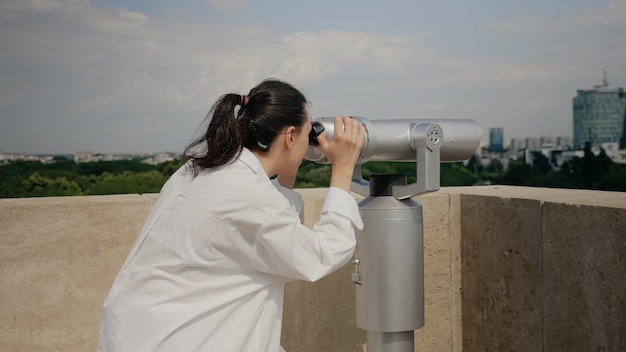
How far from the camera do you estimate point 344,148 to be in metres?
1.99

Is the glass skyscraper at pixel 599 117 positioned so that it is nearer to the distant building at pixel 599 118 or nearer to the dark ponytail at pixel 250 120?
the distant building at pixel 599 118

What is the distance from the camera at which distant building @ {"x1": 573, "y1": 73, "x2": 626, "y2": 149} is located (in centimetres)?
2760

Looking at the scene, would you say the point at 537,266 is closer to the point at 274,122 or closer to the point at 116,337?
the point at 274,122

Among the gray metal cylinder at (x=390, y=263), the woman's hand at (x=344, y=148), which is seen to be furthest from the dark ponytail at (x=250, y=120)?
the gray metal cylinder at (x=390, y=263)

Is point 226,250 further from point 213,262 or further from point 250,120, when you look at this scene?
point 250,120

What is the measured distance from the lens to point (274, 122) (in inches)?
73.8

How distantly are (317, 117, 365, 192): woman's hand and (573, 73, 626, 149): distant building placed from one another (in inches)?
1032

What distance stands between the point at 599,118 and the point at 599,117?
0.48ft

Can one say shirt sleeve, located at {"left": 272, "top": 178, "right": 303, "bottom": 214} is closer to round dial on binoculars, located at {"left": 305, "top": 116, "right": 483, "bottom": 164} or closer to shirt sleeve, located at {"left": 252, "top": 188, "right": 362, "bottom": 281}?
round dial on binoculars, located at {"left": 305, "top": 116, "right": 483, "bottom": 164}

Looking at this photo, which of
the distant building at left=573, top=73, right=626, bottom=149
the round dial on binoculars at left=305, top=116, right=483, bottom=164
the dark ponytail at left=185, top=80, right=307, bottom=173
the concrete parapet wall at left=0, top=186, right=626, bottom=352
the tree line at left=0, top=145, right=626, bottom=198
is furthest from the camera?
the distant building at left=573, top=73, right=626, bottom=149

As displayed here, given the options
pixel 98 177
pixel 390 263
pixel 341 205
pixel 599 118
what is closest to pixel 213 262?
pixel 341 205

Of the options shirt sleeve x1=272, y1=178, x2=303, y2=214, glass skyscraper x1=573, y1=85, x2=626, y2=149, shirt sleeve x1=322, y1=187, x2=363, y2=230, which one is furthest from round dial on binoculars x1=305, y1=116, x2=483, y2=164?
glass skyscraper x1=573, y1=85, x2=626, y2=149

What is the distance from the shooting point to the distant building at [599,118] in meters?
27.6

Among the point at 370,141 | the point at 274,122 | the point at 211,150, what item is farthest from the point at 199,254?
the point at 370,141
